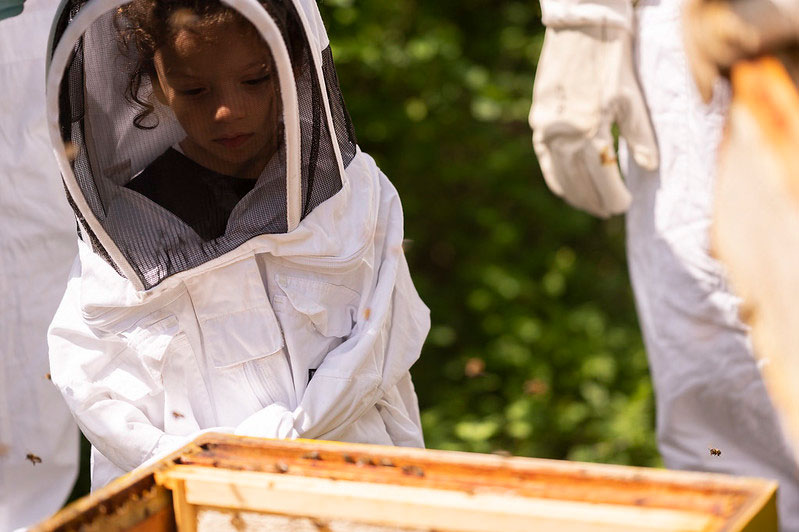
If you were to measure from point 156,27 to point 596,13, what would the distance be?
952 millimetres

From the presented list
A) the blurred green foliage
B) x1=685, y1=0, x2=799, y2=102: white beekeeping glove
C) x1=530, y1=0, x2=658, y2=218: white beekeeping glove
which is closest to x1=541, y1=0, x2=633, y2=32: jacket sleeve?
x1=530, y1=0, x2=658, y2=218: white beekeeping glove

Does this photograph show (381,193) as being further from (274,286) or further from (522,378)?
(522,378)

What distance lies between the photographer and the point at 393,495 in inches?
49.1

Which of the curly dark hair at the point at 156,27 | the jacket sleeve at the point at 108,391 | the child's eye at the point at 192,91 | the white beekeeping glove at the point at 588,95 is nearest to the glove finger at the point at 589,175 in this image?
the white beekeeping glove at the point at 588,95

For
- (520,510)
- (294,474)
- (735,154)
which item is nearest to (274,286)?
(294,474)

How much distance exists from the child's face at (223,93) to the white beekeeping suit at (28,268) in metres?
0.82

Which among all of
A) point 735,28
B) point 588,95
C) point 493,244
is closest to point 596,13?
point 588,95

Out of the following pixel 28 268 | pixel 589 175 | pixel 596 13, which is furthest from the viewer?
pixel 28 268

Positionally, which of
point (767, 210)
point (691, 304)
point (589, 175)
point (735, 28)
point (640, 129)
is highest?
point (735, 28)

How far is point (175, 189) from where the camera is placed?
1.76 m

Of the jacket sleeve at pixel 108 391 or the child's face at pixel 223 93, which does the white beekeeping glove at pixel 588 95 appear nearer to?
the child's face at pixel 223 93

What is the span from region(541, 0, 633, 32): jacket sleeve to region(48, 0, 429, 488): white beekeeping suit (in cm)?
62

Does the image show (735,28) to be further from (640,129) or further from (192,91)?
(640,129)

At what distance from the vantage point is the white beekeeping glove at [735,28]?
0.84 meters
